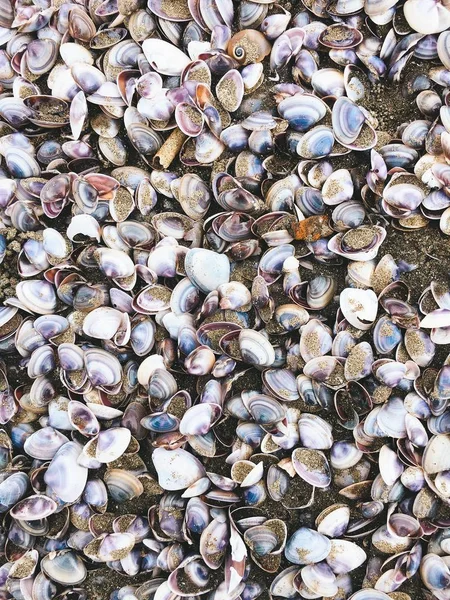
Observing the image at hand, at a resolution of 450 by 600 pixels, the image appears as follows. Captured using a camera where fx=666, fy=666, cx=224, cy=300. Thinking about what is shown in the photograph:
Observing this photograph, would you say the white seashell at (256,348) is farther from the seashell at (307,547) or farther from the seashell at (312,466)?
the seashell at (307,547)

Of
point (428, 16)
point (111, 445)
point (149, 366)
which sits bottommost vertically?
point (111, 445)

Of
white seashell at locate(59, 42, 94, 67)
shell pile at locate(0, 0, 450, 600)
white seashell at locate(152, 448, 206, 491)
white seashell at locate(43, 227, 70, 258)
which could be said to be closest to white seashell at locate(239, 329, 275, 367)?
shell pile at locate(0, 0, 450, 600)

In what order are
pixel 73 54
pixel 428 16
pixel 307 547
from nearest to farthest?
pixel 307 547, pixel 428 16, pixel 73 54

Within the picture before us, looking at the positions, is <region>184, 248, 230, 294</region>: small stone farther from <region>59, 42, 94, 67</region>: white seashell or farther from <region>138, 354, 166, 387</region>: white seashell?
<region>59, 42, 94, 67</region>: white seashell

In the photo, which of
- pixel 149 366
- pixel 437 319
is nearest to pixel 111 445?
pixel 149 366

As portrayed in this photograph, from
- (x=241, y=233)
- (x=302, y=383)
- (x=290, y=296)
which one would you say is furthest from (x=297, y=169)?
(x=302, y=383)

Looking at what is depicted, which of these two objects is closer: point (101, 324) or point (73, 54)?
point (101, 324)

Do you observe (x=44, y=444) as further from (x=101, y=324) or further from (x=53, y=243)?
(x=53, y=243)
